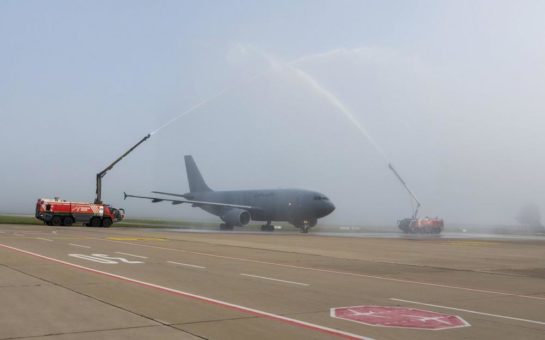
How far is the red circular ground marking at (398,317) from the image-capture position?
8883 mm

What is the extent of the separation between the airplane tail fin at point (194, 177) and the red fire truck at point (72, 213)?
20.7 meters

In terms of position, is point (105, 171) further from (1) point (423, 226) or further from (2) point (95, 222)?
(1) point (423, 226)

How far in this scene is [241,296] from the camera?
1145 cm

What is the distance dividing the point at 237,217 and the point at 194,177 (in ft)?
71.2

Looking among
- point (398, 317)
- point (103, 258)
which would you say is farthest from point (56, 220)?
point (398, 317)

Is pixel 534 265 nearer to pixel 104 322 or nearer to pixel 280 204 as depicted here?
pixel 104 322

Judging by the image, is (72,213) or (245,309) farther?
(72,213)

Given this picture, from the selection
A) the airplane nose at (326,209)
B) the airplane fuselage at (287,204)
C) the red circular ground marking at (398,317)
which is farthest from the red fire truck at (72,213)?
the red circular ground marking at (398,317)

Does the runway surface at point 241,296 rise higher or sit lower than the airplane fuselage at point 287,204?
lower

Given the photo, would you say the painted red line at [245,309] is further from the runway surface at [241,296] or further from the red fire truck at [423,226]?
the red fire truck at [423,226]

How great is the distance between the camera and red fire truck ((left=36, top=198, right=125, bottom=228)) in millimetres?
56500

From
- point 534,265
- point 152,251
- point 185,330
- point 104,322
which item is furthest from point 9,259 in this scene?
point 534,265

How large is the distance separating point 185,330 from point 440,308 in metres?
5.33

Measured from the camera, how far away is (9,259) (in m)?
18.1
